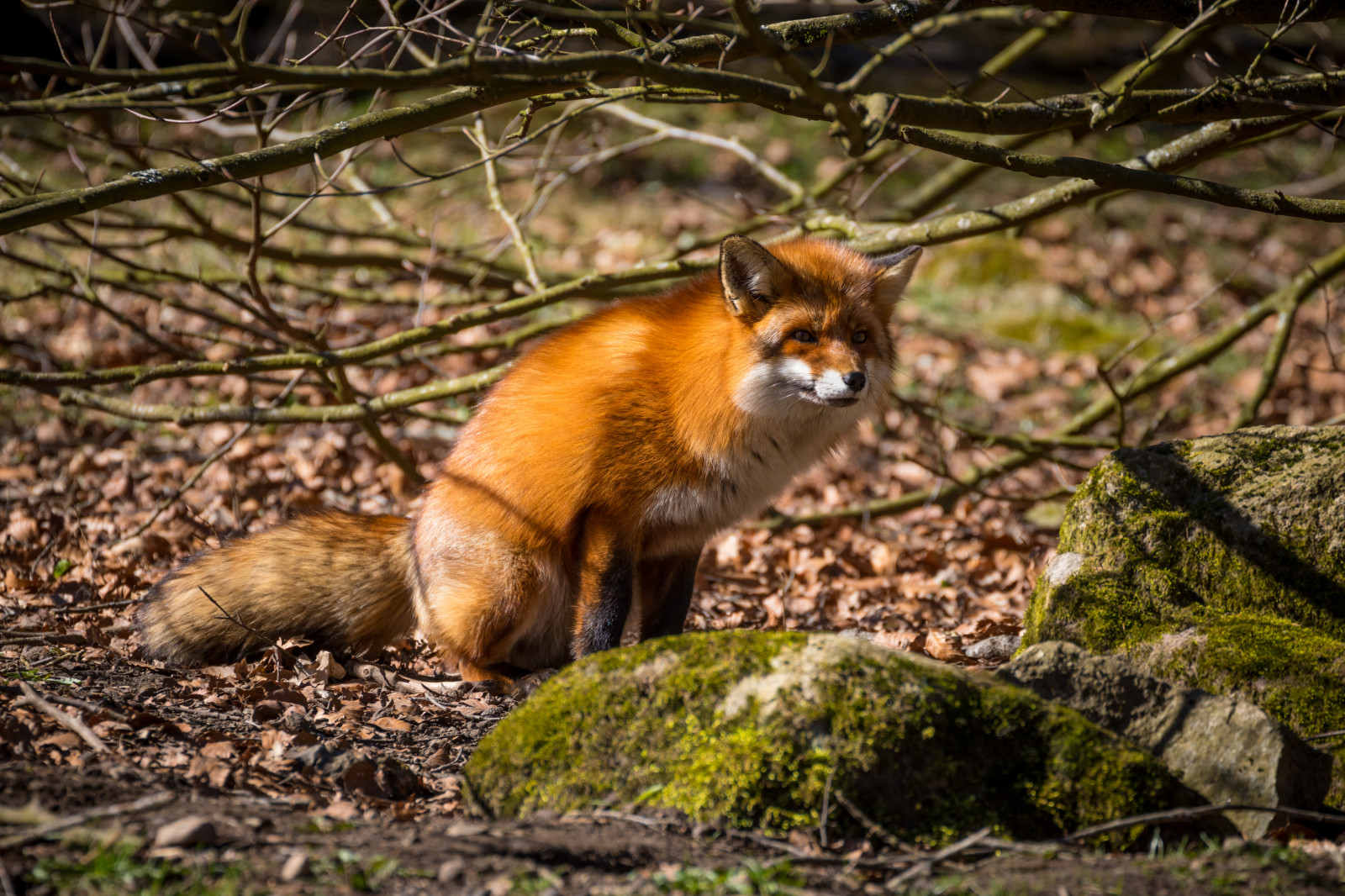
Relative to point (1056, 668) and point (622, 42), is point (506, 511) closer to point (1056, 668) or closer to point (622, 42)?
point (622, 42)

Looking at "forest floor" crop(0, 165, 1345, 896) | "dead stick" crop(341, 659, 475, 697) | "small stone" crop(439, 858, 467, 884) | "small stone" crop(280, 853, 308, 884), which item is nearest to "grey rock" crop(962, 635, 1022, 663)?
"forest floor" crop(0, 165, 1345, 896)

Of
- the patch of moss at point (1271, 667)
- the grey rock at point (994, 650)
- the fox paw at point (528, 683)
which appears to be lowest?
the fox paw at point (528, 683)

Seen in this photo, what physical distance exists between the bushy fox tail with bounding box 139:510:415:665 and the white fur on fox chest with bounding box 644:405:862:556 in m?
1.59

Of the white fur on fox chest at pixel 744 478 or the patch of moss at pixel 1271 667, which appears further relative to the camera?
the white fur on fox chest at pixel 744 478

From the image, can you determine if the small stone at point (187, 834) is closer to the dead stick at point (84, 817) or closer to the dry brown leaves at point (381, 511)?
the dead stick at point (84, 817)

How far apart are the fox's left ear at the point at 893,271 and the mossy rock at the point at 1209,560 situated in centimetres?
143

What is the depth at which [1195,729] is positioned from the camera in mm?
3469

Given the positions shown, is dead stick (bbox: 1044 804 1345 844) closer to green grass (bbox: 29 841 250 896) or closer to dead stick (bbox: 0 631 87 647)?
green grass (bbox: 29 841 250 896)

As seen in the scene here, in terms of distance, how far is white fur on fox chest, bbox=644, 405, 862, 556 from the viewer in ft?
15.8

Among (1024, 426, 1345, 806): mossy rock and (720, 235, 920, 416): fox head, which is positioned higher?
(720, 235, 920, 416): fox head

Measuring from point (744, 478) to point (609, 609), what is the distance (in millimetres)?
959

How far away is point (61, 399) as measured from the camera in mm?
6188

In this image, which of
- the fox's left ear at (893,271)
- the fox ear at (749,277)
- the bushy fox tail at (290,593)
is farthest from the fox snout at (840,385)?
the bushy fox tail at (290,593)

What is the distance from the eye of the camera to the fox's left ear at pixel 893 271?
5.00 meters
